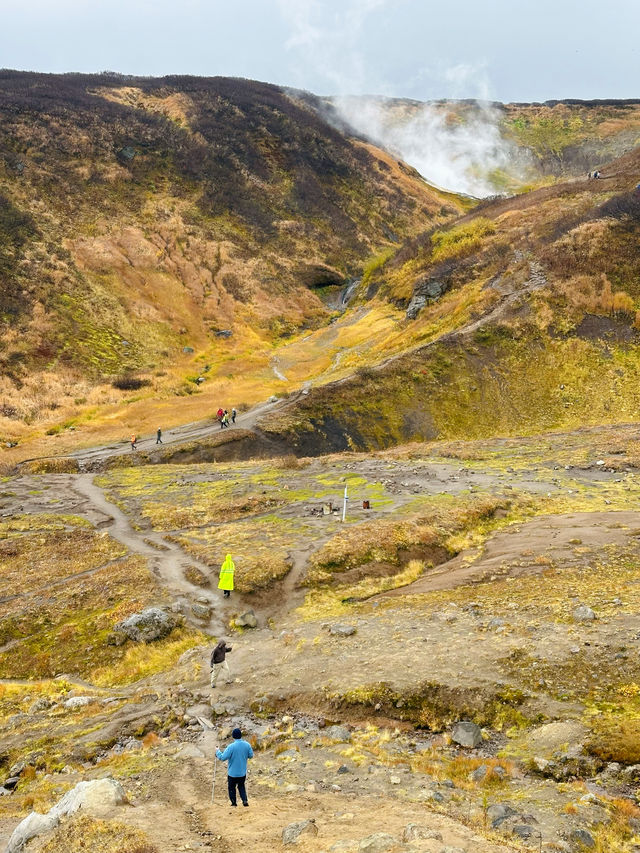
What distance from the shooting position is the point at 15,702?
1783 cm

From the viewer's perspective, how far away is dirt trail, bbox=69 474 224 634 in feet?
78.0

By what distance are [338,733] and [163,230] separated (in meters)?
109

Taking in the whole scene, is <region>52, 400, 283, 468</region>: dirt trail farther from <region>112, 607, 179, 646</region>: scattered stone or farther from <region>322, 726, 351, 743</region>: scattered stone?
<region>322, 726, 351, 743</region>: scattered stone

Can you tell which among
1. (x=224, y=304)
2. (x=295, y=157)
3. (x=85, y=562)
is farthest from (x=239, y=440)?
(x=295, y=157)

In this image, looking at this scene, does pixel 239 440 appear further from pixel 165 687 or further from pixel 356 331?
pixel 356 331

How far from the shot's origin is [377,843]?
25.3 feet

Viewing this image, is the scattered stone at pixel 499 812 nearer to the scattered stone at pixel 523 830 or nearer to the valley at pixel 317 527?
the valley at pixel 317 527

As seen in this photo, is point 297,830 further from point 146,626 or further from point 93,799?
point 146,626

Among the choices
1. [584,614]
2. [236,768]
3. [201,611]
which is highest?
[236,768]

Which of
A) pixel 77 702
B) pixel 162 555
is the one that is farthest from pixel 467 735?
pixel 162 555

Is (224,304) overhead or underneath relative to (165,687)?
overhead

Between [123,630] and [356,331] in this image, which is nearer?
[123,630]

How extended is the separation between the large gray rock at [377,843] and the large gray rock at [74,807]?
15.5 feet

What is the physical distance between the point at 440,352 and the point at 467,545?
3886 cm
